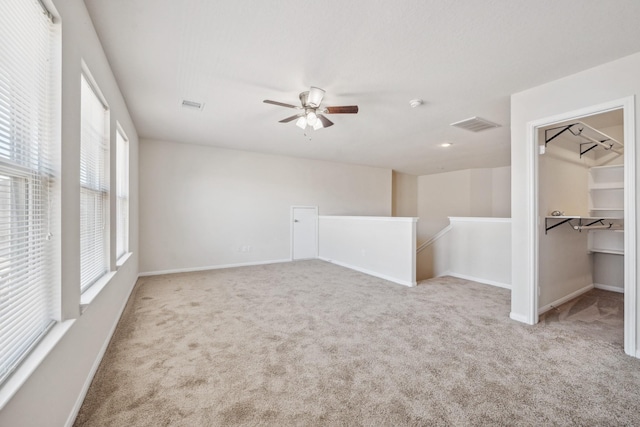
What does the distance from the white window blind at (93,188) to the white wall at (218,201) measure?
2673 millimetres

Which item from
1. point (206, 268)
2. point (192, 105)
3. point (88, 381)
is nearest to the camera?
point (88, 381)

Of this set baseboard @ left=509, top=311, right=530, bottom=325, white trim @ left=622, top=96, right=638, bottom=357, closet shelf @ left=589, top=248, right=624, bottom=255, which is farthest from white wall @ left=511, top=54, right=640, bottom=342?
closet shelf @ left=589, top=248, right=624, bottom=255

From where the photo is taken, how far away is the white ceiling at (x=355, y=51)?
179cm

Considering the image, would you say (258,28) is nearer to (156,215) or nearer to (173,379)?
(173,379)

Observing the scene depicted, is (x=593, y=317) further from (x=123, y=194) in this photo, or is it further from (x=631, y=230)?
(x=123, y=194)

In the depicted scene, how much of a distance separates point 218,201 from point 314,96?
3.57m

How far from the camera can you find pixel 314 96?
2756 mm

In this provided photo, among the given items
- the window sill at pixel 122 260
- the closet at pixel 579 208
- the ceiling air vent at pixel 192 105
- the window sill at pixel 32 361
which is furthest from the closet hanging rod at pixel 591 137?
the window sill at pixel 122 260

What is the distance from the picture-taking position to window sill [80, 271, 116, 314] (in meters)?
1.76

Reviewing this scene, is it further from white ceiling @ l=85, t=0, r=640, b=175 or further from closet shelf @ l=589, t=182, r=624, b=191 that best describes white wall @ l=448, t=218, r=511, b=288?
white ceiling @ l=85, t=0, r=640, b=175

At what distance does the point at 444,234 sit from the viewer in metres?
5.29

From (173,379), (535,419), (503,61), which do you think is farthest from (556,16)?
(173,379)

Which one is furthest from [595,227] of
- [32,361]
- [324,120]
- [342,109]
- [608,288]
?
[32,361]

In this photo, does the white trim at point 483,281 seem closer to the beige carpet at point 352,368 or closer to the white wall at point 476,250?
the white wall at point 476,250
